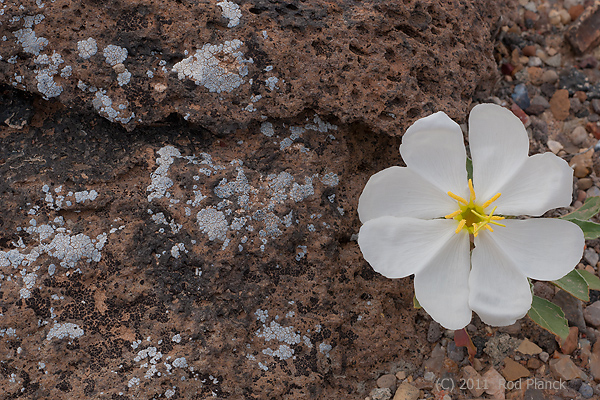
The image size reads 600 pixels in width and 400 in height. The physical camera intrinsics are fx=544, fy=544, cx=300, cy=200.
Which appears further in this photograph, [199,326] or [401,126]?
[401,126]

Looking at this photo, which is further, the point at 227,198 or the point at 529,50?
the point at 529,50

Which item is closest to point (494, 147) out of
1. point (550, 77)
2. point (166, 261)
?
point (166, 261)

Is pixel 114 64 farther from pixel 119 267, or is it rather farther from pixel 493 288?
pixel 493 288

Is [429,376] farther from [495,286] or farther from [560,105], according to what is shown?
[560,105]

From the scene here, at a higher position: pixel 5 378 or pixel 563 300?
pixel 563 300

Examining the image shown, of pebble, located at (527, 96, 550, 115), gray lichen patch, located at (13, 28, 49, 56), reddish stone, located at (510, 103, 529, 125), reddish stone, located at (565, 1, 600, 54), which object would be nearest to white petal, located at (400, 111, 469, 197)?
reddish stone, located at (510, 103, 529, 125)

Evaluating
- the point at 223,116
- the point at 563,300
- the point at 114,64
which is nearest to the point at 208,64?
the point at 223,116

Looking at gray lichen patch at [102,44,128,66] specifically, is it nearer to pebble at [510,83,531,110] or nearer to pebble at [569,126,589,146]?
pebble at [510,83,531,110]
